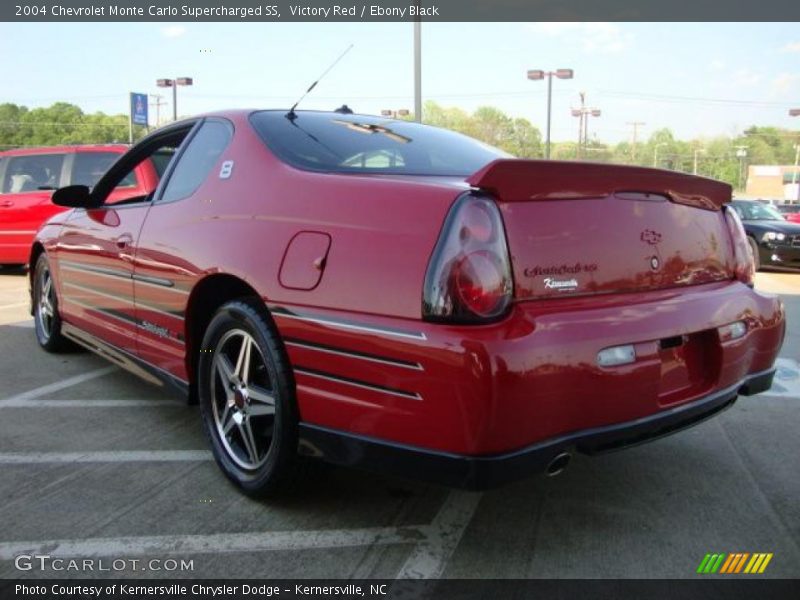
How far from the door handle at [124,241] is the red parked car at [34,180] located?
6.23 metres

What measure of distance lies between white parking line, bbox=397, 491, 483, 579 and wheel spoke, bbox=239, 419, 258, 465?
0.74 m

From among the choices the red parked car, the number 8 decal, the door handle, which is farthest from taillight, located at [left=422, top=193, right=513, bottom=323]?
the red parked car

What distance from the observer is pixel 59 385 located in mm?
4434

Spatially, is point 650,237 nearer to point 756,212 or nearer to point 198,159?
point 198,159

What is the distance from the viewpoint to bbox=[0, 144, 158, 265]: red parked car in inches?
367

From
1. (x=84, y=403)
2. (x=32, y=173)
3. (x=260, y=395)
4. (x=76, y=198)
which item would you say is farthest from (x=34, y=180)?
(x=260, y=395)

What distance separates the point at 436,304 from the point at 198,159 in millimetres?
1726

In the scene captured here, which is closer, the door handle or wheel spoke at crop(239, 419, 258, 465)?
wheel spoke at crop(239, 419, 258, 465)

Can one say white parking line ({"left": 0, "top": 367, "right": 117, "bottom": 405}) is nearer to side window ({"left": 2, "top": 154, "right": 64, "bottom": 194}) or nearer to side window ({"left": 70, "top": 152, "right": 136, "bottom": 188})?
side window ({"left": 70, "top": 152, "right": 136, "bottom": 188})

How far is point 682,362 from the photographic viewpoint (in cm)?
242

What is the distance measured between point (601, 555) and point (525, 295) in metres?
0.96

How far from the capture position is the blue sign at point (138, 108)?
34.7 metres
